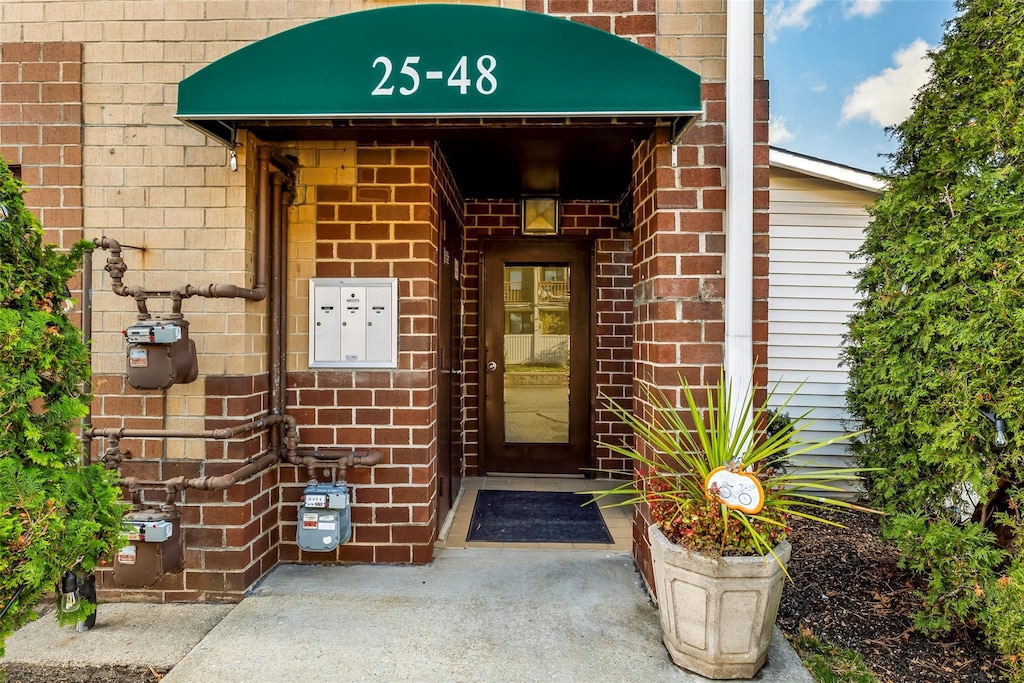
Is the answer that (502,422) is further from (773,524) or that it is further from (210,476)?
(773,524)

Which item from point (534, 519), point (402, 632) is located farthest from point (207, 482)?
point (534, 519)

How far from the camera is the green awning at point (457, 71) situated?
2.13m

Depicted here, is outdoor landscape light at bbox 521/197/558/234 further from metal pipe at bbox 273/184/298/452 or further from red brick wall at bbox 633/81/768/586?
metal pipe at bbox 273/184/298/452

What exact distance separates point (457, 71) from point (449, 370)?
2251 mm

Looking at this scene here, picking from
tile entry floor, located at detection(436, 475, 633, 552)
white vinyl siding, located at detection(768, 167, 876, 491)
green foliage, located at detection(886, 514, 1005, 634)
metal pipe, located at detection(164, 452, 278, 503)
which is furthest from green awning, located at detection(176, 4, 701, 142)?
white vinyl siding, located at detection(768, 167, 876, 491)

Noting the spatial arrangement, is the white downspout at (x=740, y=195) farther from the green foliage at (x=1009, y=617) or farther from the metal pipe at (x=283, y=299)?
the metal pipe at (x=283, y=299)

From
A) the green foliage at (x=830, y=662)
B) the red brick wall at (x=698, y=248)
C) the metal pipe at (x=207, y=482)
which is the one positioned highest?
the red brick wall at (x=698, y=248)

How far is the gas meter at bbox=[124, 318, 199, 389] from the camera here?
92.7 inches

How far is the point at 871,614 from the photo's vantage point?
2504 mm

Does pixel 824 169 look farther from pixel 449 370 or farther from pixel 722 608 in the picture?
pixel 722 608

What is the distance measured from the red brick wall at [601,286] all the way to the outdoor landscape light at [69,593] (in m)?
3.14

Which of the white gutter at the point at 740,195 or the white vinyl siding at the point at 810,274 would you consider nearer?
the white gutter at the point at 740,195

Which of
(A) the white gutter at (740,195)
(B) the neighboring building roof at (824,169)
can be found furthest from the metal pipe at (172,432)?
(B) the neighboring building roof at (824,169)

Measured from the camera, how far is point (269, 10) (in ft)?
8.87
